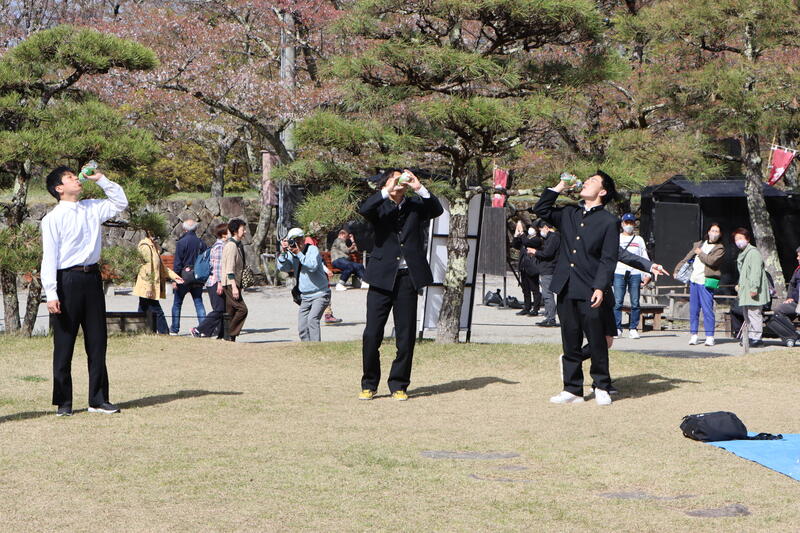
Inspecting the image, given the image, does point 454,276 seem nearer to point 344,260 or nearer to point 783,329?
point 783,329

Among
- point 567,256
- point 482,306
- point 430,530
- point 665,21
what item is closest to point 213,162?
point 482,306

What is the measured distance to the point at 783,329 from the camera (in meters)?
13.6

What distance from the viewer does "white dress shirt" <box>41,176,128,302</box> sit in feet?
23.1

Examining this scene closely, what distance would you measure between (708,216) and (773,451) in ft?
47.8

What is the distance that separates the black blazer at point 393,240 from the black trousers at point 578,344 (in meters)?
1.14

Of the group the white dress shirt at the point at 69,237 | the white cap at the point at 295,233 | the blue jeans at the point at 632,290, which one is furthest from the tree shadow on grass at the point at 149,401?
the blue jeans at the point at 632,290

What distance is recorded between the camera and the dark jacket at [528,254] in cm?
1755

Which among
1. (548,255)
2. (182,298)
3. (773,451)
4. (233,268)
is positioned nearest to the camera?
(773,451)

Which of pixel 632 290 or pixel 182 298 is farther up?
pixel 632 290

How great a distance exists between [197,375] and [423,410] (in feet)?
8.70

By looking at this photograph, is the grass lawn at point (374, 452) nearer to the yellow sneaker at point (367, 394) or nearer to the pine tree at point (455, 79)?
the yellow sneaker at point (367, 394)

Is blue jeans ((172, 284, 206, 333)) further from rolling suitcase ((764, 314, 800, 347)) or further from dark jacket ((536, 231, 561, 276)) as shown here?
rolling suitcase ((764, 314, 800, 347))

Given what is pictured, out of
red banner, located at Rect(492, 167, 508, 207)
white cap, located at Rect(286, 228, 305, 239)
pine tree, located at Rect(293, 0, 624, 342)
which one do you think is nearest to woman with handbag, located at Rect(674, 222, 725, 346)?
pine tree, located at Rect(293, 0, 624, 342)

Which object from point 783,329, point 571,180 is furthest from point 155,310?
point 783,329
